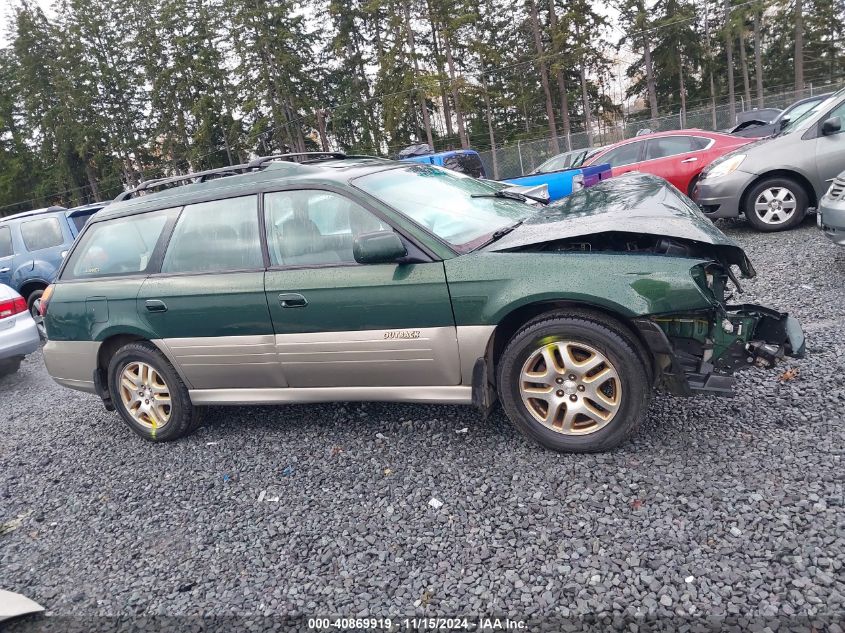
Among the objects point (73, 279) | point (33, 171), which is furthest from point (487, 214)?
point (33, 171)

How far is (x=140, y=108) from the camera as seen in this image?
41156 mm

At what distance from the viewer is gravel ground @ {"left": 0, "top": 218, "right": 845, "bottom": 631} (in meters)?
2.21

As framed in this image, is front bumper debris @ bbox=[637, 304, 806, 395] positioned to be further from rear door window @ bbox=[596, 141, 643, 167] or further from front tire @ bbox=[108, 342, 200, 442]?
rear door window @ bbox=[596, 141, 643, 167]

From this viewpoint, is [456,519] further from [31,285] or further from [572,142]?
[572,142]

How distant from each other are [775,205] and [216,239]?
6.66 m

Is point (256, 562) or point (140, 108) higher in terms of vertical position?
point (140, 108)

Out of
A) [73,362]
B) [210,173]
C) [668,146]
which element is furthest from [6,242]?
[668,146]

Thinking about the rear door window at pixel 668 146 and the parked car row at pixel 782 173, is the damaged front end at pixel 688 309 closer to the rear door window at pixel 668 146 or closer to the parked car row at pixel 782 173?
the parked car row at pixel 782 173

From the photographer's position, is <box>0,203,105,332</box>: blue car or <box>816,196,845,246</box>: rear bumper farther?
<box>0,203,105,332</box>: blue car

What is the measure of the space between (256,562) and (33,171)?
2023 inches

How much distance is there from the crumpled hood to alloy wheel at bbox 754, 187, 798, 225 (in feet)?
13.7

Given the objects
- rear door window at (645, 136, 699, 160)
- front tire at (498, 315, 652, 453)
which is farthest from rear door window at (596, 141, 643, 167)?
front tire at (498, 315, 652, 453)

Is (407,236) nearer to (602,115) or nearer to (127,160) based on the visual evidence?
(602,115)

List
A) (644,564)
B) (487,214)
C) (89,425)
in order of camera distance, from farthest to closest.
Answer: (89,425)
(487,214)
(644,564)
